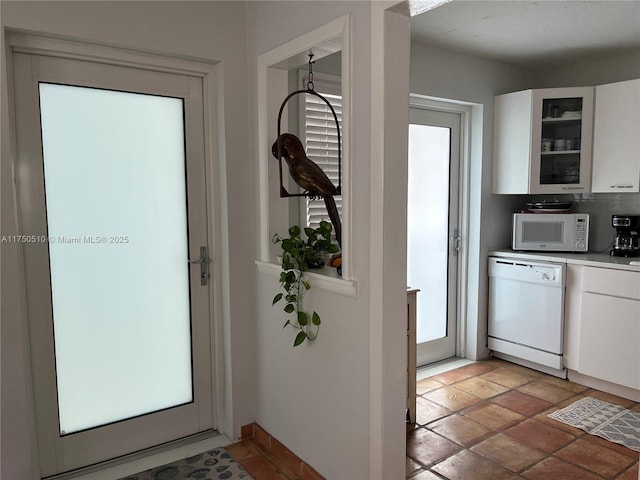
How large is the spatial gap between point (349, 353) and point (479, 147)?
8.02ft

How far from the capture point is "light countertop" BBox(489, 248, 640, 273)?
3.16 m

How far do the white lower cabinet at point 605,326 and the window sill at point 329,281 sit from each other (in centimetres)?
211

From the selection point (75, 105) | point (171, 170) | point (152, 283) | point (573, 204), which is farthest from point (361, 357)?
point (573, 204)

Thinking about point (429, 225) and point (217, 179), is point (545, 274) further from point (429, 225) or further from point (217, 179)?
point (217, 179)

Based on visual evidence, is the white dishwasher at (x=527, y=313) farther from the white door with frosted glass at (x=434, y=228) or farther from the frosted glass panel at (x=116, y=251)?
the frosted glass panel at (x=116, y=251)

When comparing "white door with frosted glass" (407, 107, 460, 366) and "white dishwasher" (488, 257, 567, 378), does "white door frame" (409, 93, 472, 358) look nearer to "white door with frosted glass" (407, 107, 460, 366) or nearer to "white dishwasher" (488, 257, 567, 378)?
"white door with frosted glass" (407, 107, 460, 366)

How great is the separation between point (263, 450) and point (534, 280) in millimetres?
2333

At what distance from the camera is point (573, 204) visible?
3.98 meters

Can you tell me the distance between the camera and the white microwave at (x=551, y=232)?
11.8 feet

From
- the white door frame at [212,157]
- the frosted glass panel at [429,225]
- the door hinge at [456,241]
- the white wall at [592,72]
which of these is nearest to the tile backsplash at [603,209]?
the white wall at [592,72]

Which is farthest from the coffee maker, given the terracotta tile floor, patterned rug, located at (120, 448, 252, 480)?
patterned rug, located at (120, 448, 252, 480)

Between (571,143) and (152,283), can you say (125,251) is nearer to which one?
(152,283)

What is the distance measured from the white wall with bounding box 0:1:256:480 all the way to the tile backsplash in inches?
112

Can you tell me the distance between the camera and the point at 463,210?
12.8 feet
